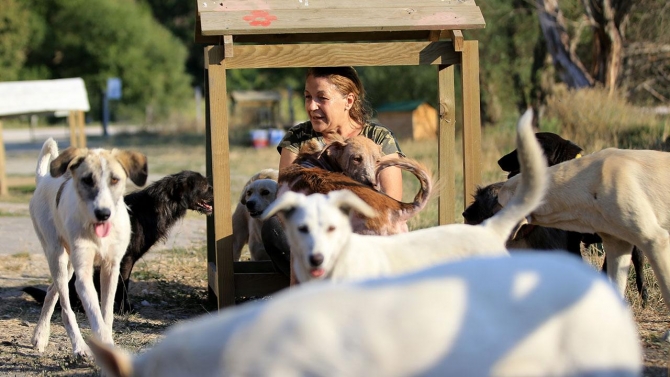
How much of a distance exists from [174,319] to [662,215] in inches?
147

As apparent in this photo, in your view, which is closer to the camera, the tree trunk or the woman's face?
the woman's face

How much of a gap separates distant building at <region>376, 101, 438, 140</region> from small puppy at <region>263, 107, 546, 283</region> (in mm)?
17904

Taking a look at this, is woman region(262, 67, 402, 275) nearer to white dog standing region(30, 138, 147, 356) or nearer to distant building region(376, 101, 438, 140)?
white dog standing region(30, 138, 147, 356)

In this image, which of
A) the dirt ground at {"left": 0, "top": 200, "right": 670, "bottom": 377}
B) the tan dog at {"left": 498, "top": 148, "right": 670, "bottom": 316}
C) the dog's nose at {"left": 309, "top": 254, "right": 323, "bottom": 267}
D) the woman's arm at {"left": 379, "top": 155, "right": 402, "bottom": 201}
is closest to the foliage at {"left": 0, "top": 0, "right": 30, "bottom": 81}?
the dirt ground at {"left": 0, "top": 200, "right": 670, "bottom": 377}

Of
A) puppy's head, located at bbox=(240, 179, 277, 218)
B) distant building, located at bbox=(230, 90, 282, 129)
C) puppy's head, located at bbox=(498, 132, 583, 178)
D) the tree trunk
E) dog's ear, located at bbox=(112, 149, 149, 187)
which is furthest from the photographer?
distant building, located at bbox=(230, 90, 282, 129)

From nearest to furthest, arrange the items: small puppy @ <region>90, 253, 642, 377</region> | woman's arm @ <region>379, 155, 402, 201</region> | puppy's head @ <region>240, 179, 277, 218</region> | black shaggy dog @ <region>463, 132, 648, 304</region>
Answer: small puppy @ <region>90, 253, 642, 377</region> < woman's arm @ <region>379, 155, 402, 201</region> < black shaggy dog @ <region>463, 132, 648, 304</region> < puppy's head @ <region>240, 179, 277, 218</region>

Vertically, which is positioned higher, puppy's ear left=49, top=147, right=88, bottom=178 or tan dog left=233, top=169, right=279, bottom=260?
puppy's ear left=49, top=147, right=88, bottom=178

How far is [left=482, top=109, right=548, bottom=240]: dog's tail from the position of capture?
13.1ft

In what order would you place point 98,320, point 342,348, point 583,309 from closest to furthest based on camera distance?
point 342,348
point 583,309
point 98,320

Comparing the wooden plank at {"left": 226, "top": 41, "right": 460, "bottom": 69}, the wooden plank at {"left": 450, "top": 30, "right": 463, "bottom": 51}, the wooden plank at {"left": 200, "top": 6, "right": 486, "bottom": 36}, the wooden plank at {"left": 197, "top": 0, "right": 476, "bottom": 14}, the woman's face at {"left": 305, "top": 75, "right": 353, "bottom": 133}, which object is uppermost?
the wooden plank at {"left": 197, "top": 0, "right": 476, "bottom": 14}

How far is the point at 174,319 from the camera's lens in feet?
22.3

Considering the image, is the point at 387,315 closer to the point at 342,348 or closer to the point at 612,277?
the point at 342,348

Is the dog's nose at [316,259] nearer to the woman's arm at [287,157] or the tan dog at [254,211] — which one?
the woman's arm at [287,157]

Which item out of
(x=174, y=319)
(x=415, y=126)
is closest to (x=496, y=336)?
(x=174, y=319)
